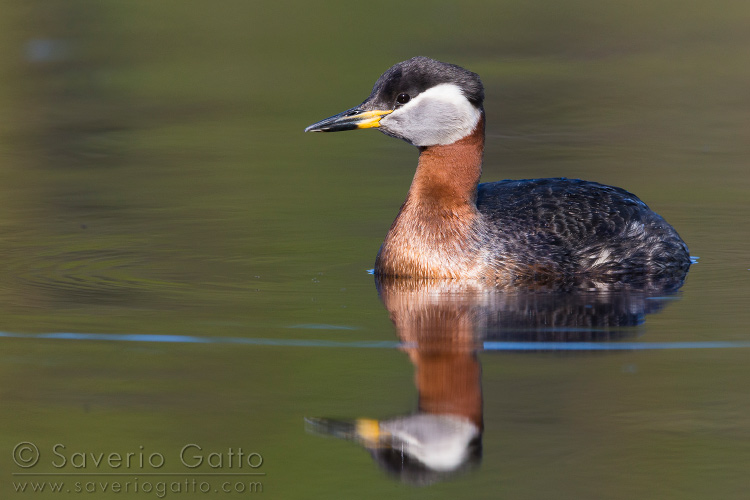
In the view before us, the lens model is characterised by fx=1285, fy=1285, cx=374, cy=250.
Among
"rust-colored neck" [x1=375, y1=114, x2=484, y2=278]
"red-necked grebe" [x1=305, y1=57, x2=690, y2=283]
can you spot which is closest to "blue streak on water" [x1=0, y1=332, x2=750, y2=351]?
"red-necked grebe" [x1=305, y1=57, x2=690, y2=283]

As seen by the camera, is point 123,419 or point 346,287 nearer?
point 123,419

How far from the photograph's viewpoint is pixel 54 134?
59.5 feet

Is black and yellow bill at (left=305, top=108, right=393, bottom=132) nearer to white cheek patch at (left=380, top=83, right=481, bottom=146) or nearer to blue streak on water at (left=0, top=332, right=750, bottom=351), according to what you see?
white cheek patch at (left=380, top=83, right=481, bottom=146)

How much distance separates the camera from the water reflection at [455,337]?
23.9 ft

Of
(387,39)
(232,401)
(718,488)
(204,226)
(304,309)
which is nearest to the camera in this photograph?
(718,488)

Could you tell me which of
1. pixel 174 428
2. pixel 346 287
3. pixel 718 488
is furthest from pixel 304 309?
pixel 718 488

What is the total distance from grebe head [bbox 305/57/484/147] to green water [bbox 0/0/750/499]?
4.42 ft

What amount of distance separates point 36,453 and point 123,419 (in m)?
0.62

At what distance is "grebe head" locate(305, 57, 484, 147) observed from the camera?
36.8ft

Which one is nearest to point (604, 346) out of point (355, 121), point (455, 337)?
point (455, 337)

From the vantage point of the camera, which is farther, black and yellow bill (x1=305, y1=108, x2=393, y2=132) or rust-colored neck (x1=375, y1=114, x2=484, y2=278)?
black and yellow bill (x1=305, y1=108, x2=393, y2=132)

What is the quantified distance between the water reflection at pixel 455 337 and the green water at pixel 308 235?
0.39ft

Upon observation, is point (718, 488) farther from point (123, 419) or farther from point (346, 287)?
point (346, 287)

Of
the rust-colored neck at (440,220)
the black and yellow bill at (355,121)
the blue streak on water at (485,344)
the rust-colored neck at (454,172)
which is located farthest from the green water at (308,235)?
the black and yellow bill at (355,121)
